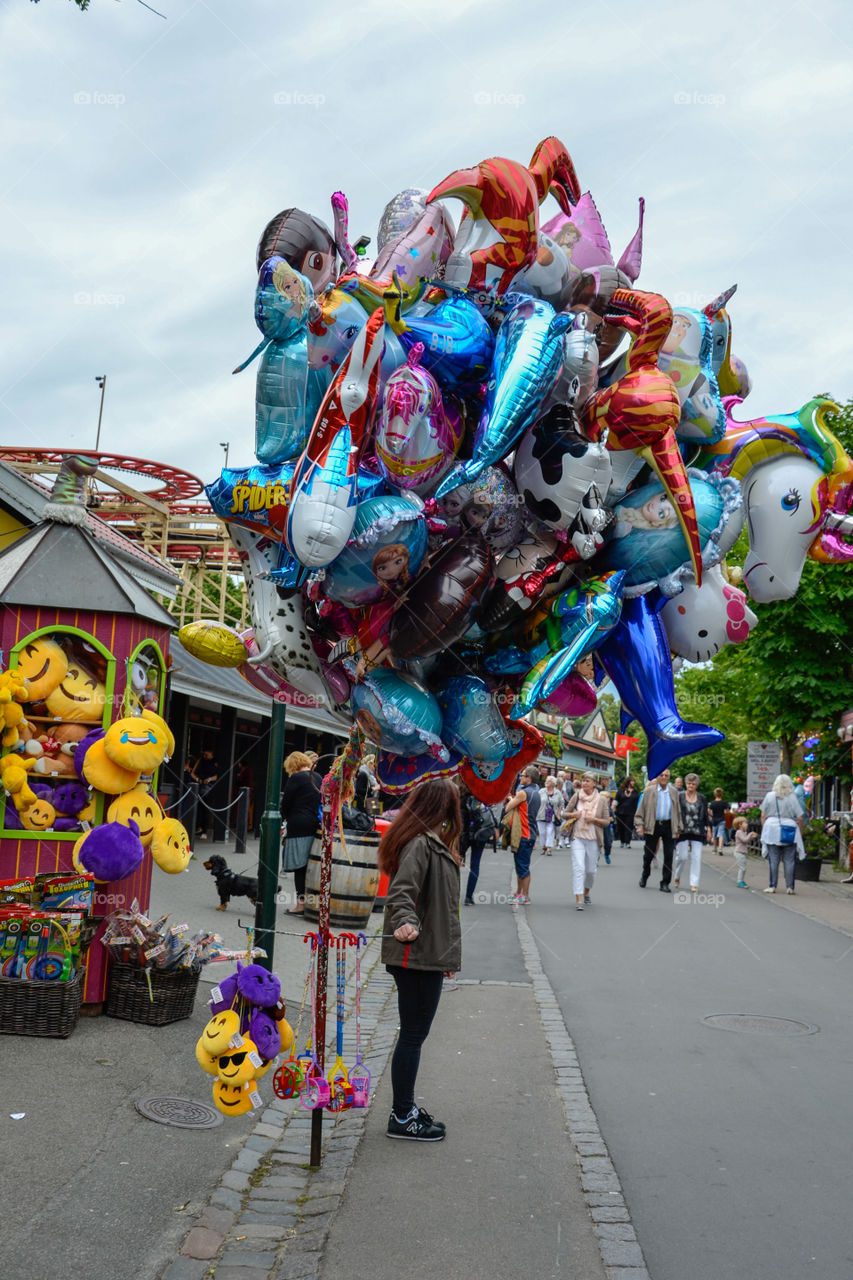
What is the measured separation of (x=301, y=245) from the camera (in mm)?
3553

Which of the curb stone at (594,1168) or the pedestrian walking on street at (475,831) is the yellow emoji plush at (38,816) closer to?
the curb stone at (594,1168)

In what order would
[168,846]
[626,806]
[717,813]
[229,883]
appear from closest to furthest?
[168,846] → [229,883] → [717,813] → [626,806]

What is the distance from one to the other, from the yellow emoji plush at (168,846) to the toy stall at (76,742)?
17 mm

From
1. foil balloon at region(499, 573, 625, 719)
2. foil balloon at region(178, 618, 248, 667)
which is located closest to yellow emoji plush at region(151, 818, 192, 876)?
foil balloon at region(178, 618, 248, 667)

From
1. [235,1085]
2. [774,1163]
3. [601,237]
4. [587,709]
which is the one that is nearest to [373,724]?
[587,709]

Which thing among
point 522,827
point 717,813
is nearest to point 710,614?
point 522,827

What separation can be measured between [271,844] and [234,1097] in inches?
135

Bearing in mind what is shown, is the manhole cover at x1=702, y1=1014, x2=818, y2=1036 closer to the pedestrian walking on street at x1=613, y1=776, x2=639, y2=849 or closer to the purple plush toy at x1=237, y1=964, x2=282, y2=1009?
the purple plush toy at x1=237, y1=964, x2=282, y2=1009

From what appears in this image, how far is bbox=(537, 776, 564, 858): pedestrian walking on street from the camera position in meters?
27.3

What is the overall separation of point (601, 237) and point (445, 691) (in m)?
1.69

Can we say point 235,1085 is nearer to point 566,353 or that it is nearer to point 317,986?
point 317,986

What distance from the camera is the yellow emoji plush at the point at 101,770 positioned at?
24.1 feet

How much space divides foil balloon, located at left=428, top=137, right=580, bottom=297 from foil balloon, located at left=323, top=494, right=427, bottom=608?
81cm

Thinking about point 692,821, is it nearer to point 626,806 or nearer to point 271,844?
point 271,844
